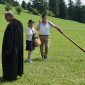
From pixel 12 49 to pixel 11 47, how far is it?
0.11 m

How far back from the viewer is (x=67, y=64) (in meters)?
7.41

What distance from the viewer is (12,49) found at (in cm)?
497

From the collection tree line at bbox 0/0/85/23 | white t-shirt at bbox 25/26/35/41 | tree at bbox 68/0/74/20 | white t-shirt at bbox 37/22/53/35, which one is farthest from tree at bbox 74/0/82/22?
white t-shirt at bbox 25/26/35/41

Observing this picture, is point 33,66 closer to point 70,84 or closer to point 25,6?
point 70,84

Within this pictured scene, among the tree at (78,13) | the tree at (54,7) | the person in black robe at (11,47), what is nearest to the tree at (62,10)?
the tree at (54,7)

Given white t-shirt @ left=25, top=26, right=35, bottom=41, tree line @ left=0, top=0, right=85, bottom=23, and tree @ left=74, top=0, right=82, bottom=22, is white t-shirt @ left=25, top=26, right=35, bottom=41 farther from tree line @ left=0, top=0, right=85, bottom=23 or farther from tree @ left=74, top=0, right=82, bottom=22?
tree @ left=74, top=0, right=82, bottom=22

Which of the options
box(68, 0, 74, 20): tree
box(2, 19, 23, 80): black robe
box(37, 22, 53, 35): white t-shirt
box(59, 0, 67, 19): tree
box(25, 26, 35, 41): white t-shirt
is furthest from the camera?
box(68, 0, 74, 20): tree

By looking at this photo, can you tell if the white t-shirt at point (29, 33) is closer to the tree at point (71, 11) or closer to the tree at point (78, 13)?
the tree at point (78, 13)

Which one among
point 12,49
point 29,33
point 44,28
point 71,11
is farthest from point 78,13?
point 12,49

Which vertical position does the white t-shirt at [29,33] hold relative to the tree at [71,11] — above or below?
below

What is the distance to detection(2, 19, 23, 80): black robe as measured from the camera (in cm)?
487

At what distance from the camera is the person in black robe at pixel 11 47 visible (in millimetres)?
4871

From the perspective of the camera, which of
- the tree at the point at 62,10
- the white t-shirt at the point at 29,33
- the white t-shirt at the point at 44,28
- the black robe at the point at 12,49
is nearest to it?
the black robe at the point at 12,49

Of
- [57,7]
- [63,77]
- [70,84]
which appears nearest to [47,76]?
[63,77]
